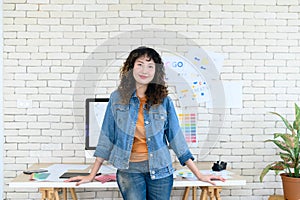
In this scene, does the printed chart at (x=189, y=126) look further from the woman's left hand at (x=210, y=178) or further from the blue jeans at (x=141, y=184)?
the blue jeans at (x=141, y=184)

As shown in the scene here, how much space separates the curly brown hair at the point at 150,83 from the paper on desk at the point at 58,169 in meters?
0.83

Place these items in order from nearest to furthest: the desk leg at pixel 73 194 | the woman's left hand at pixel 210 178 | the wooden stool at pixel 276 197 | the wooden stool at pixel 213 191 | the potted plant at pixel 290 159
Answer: the woman's left hand at pixel 210 178, the wooden stool at pixel 213 191, the potted plant at pixel 290 159, the desk leg at pixel 73 194, the wooden stool at pixel 276 197

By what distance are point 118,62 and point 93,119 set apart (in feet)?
1.70

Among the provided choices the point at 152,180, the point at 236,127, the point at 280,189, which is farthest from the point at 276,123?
the point at 152,180

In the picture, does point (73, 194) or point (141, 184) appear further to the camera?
point (73, 194)

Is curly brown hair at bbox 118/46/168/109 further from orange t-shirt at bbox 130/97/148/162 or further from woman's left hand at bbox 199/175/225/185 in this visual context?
woman's left hand at bbox 199/175/225/185

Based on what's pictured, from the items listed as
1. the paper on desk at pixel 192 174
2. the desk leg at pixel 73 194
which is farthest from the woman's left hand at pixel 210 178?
the desk leg at pixel 73 194

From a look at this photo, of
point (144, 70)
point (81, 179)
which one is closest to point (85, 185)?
point (81, 179)

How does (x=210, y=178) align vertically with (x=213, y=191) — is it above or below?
above

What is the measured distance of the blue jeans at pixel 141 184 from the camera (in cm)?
228

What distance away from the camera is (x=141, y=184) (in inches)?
90.2

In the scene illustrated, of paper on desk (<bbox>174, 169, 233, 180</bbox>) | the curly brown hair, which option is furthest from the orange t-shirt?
paper on desk (<bbox>174, 169, 233, 180</bbox>)

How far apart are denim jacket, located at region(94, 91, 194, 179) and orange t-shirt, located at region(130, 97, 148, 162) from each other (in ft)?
0.08

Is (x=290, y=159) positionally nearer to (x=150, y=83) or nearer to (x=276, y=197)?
(x=276, y=197)
